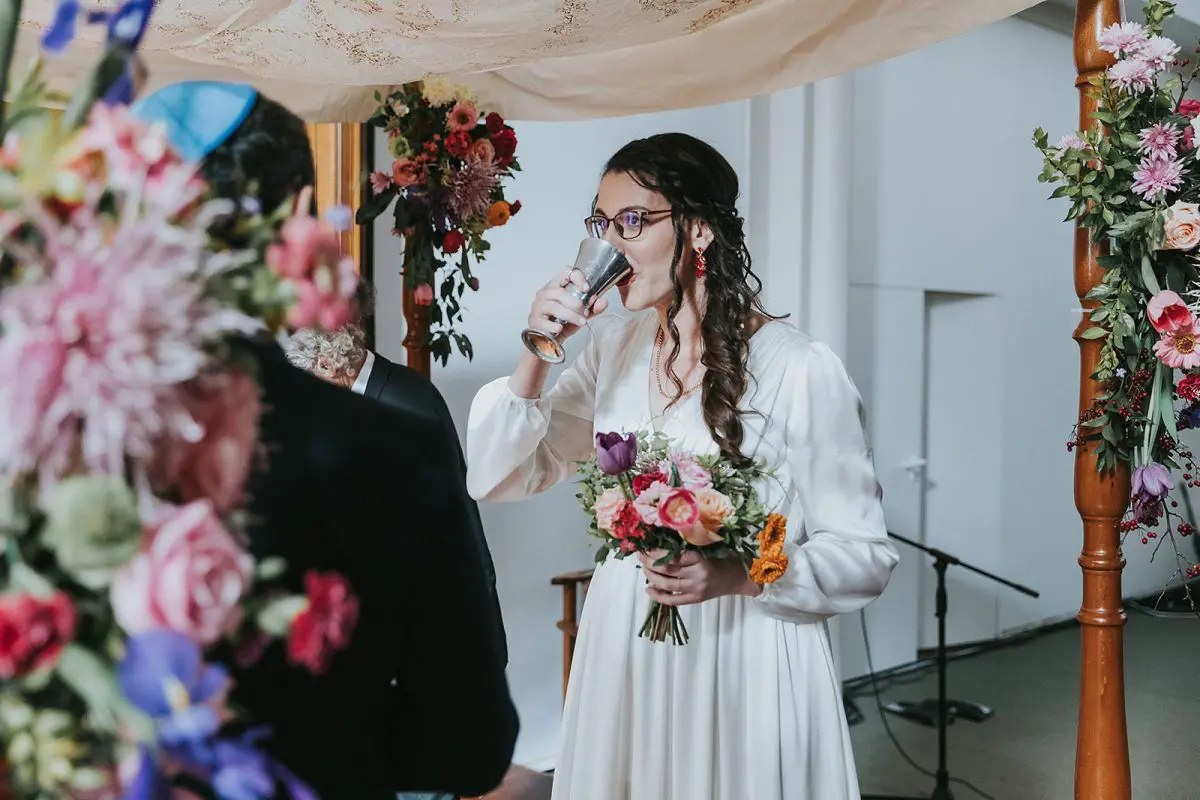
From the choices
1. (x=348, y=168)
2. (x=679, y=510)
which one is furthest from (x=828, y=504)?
(x=348, y=168)

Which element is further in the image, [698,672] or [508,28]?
[508,28]

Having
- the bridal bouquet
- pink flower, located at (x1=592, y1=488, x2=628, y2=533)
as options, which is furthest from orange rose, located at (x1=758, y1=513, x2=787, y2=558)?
pink flower, located at (x1=592, y1=488, x2=628, y2=533)

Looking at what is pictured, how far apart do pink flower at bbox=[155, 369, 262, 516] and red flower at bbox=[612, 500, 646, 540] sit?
3.37 ft

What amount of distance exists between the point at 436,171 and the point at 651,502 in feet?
4.80

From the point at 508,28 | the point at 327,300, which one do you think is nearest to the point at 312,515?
the point at 327,300

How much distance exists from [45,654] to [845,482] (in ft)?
4.70

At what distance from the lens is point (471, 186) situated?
2729 mm

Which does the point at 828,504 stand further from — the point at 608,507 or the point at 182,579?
the point at 182,579

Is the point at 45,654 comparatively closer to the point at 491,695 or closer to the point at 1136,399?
the point at 491,695

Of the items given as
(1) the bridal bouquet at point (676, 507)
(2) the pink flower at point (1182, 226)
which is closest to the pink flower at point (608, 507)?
(1) the bridal bouquet at point (676, 507)

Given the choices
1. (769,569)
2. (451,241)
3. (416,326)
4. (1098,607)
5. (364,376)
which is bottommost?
(1098,607)

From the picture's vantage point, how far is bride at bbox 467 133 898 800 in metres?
1.76

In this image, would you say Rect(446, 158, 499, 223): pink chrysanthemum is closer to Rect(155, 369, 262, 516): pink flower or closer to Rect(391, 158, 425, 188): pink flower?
Rect(391, 158, 425, 188): pink flower

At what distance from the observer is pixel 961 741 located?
4828 mm
